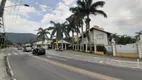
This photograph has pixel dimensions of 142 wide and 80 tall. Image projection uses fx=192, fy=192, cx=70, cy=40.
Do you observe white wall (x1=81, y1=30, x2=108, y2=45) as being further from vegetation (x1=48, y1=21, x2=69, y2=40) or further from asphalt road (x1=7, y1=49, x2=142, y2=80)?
asphalt road (x1=7, y1=49, x2=142, y2=80)

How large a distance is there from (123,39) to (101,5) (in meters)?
24.6

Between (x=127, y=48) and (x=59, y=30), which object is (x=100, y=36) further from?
(x=127, y=48)

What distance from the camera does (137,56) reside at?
31453 mm

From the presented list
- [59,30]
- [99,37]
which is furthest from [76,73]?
[59,30]

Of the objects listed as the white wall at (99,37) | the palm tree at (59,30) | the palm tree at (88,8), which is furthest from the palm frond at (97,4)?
the palm tree at (59,30)

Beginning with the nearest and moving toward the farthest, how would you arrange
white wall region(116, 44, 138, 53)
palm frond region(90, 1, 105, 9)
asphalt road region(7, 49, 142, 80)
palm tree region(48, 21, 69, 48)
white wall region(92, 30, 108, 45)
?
asphalt road region(7, 49, 142, 80) < white wall region(116, 44, 138, 53) < palm frond region(90, 1, 105, 9) < white wall region(92, 30, 108, 45) < palm tree region(48, 21, 69, 48)

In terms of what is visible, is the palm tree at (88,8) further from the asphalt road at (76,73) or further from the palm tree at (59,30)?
the asphalt road at (76,73)

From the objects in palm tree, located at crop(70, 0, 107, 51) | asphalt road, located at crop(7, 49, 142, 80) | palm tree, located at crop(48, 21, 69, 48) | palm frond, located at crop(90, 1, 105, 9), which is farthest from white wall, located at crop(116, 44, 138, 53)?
palm tree, located at crop(48, 21, 69, 48)

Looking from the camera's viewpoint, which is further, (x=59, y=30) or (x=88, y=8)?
(x=59, y=30)

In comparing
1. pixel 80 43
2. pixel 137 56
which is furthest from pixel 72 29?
pixel 137 56

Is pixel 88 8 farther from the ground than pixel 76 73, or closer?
farther from the ground

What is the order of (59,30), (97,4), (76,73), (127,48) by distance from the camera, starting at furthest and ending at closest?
(59,30), (97,4), (127,48), (76,73)

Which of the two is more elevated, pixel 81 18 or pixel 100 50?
pixel 81 18

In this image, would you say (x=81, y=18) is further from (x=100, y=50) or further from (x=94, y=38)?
(x=94, y=38)
